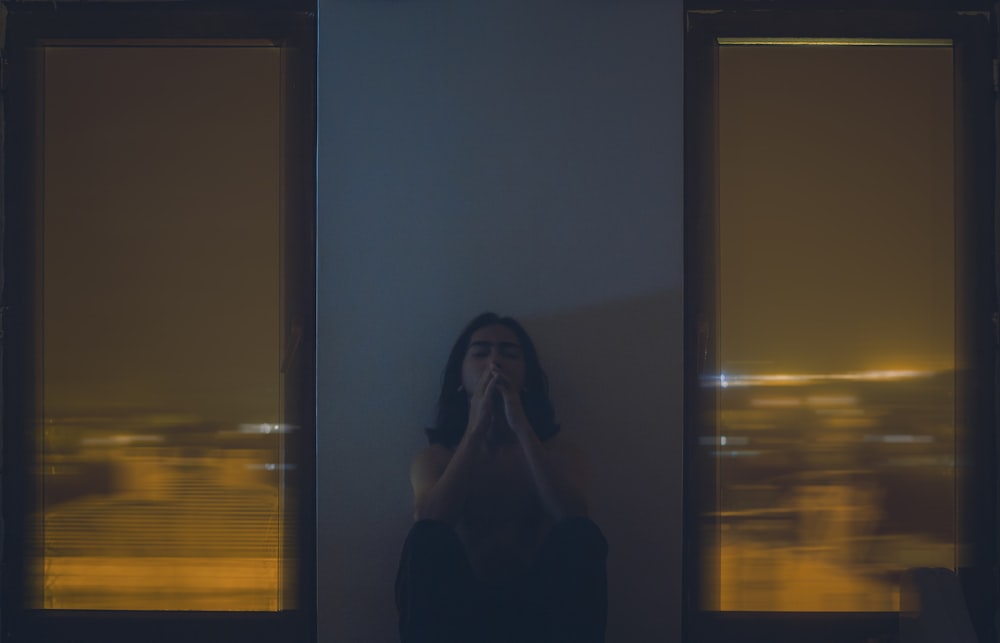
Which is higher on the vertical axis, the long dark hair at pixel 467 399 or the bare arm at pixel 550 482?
the long dark hair at pixel 467 399

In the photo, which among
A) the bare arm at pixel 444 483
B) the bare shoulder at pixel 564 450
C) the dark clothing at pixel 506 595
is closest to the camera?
the dark clothing at pixel 506 595

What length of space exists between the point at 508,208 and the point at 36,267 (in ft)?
5.11

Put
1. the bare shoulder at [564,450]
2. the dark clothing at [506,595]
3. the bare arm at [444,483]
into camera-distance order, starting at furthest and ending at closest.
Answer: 1. the bare shoulder at [564,450]
2. the bare arm at [444,483]
3. the dark clothing at [506,595]

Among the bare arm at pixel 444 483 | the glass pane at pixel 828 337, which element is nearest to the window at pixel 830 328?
the glass pane at pixel 828 337

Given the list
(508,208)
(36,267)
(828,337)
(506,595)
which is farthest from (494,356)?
(36,267)

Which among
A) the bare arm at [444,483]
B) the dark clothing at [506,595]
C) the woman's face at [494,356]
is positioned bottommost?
the dark clothing at [506,595]

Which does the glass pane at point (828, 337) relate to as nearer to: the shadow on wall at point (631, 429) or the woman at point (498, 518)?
the shadow on wall at point (631, 429)

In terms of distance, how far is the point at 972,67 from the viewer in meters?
2.54

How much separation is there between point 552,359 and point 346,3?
133 cm

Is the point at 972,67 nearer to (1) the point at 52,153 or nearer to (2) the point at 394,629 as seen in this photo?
(2) the point at 394,629

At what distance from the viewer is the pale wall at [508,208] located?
8.18ft

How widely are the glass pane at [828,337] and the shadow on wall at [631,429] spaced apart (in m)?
0.16

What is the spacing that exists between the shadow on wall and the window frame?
2.61ft

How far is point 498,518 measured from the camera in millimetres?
2369
